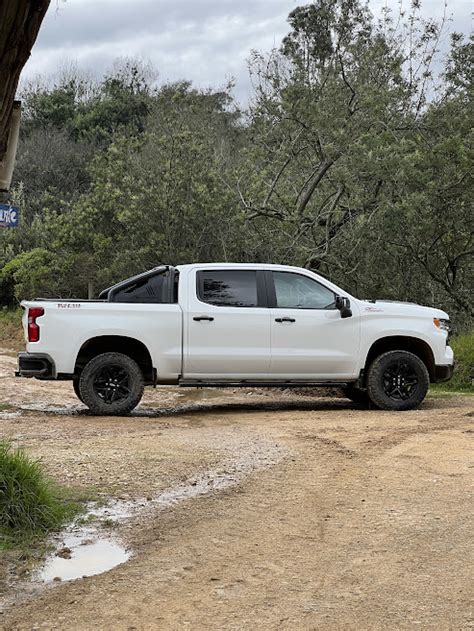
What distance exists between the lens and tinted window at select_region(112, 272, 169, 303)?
11.0 m

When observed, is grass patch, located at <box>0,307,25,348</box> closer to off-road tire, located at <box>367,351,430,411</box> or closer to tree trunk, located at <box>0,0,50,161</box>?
off-road tire, located at <box>367,351,430,411</box>

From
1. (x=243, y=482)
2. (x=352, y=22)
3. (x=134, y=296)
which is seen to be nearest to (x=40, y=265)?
(x=352, y=22)

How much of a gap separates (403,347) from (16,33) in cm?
890

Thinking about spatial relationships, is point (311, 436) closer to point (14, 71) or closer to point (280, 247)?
point (14, 71)

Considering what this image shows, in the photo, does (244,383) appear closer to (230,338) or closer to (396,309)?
(230,338)

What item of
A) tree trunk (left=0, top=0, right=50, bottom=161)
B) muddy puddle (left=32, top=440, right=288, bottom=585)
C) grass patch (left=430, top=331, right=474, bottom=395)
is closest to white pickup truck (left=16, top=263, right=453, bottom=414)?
muddy puddle (left=32, top=440, right=288, bottom=585)

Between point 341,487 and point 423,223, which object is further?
point 423,223

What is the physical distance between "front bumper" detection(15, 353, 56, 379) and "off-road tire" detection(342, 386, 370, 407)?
13.3 feet

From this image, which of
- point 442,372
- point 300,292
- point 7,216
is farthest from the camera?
point 442,372

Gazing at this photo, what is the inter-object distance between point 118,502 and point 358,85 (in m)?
12.8

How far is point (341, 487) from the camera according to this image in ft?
22.7

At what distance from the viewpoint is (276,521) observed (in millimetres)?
5988

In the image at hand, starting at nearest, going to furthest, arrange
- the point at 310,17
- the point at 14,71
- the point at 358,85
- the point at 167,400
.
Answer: the point at 14,71, the point at 167,400, the point at 358,85, the point at 310,17

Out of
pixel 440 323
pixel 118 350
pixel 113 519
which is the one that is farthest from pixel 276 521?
pixel 440 323
